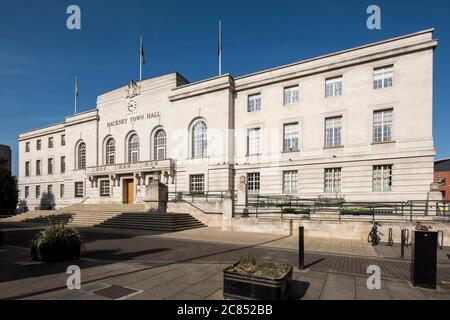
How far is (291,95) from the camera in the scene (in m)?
25.9

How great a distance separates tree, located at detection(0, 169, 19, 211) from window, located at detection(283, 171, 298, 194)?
3917 centimetres

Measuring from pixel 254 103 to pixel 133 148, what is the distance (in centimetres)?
1788

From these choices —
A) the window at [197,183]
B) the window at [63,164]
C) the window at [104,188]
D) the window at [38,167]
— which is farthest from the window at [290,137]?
the window at [38,167]

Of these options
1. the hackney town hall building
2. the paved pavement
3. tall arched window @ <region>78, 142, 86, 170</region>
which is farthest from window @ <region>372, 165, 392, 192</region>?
tall arched window @ <region>78, 142, 86, 170</region>

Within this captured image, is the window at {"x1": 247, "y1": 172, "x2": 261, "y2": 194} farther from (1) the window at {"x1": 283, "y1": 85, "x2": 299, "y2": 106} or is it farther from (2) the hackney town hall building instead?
(1) the window at {"x1": 283, "y1": 85, "x2": 299, "y2": 106}

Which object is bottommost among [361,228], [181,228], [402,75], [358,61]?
[181,228]

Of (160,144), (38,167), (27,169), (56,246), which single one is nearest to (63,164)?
(38,167)

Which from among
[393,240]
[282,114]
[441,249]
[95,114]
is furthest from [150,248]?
[95,114]

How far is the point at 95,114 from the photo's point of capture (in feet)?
125

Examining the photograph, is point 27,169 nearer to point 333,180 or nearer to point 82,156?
point 82,156

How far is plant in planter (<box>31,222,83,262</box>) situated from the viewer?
8492mm

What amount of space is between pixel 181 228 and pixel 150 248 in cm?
754

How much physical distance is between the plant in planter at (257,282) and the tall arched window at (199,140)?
23829 millimetres
